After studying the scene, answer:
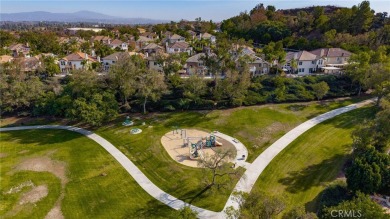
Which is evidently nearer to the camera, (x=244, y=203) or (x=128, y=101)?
(x=244, y=203)

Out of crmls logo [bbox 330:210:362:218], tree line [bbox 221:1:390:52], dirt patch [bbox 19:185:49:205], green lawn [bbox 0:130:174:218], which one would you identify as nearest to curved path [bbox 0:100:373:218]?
green lawn [bbox 0:130:174:218]

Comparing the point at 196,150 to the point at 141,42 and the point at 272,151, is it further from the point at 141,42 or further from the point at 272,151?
the point at 141,42

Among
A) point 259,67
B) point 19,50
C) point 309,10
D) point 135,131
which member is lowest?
point 135,131

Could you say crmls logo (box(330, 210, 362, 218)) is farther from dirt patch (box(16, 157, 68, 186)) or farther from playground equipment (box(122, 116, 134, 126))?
playground equipment (box(122, 116, 134, 126))

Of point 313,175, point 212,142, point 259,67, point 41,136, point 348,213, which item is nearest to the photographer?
point 348,213

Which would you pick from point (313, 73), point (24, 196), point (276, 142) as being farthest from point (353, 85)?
point (24, 196)

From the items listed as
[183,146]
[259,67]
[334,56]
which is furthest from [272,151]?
[334,56]

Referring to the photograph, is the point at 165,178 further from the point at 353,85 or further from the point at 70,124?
the point at 353,85
